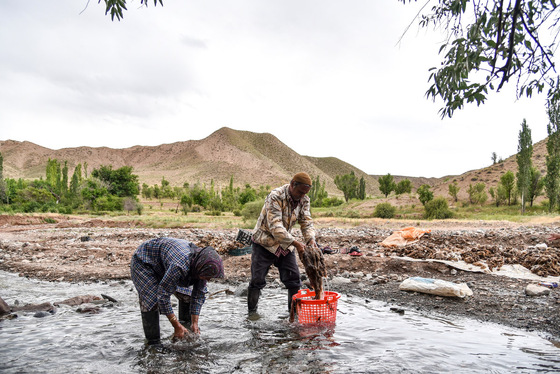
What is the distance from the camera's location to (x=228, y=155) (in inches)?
4668

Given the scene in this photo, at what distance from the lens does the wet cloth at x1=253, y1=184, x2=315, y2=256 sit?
4.37m

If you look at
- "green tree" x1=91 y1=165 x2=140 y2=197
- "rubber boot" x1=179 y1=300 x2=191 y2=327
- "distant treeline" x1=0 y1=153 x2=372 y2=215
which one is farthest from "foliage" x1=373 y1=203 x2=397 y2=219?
"green tree" x1=91 y1=165 x2=140 y2=197

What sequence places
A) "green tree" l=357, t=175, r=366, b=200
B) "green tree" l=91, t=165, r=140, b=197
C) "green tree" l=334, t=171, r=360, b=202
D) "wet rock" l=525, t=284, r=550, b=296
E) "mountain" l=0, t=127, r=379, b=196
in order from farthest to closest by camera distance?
"mountain" l=0, t=127, r=379, b=196, "green tree" l=334, t=171, r=360, b=202, "green tree" l=357, t=175, r=366, b=200, "green tree" l=91, t=165, r=140, b=197, "wet rock" l=525, t=284, r=550, b=296

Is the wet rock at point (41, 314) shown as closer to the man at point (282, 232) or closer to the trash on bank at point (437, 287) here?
the man at point (282, 232)

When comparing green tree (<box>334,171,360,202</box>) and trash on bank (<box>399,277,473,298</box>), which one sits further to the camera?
green tree (<box>334,171,360,202</box>)

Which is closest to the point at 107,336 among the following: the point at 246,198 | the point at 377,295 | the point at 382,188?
the point at 377,295

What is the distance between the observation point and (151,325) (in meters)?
3.85

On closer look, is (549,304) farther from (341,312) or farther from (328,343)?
(328,343)

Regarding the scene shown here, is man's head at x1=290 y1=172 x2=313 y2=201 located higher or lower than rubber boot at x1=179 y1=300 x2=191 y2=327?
higher

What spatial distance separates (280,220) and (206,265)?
1.26 metres

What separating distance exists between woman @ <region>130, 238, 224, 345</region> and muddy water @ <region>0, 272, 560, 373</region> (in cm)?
41

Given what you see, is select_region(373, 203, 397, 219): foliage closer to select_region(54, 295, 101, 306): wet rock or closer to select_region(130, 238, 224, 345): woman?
select_region(54, 295, 101, 306): wet rock

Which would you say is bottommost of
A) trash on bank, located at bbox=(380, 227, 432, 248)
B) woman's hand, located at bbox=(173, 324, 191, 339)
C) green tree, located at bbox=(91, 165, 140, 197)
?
woman's hand, located at bbox=(173, 324, 191, 339)

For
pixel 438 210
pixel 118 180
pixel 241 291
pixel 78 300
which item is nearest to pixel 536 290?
pixel 241 291
